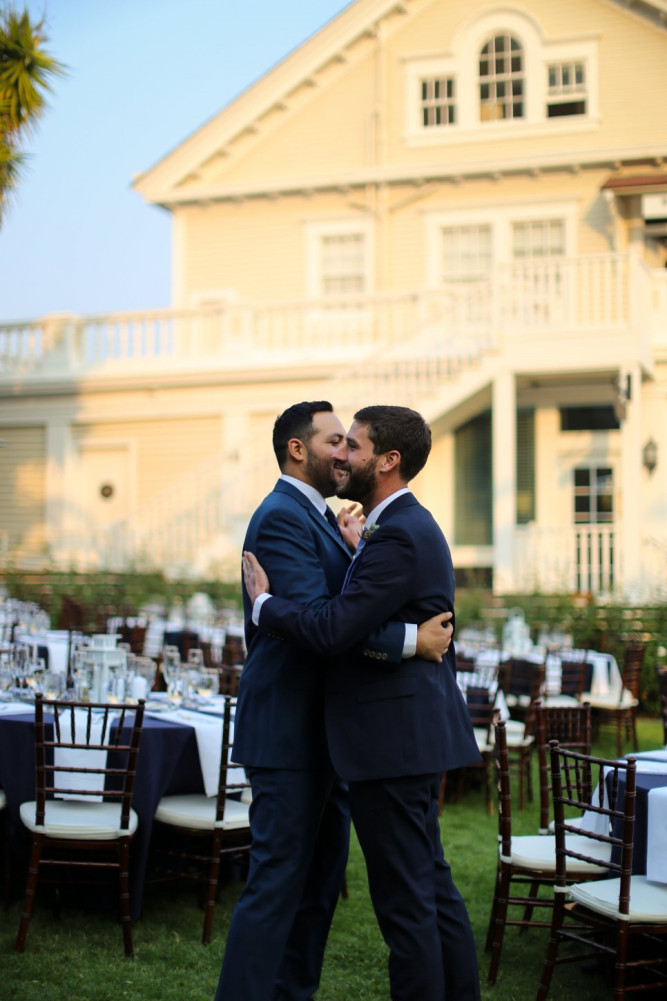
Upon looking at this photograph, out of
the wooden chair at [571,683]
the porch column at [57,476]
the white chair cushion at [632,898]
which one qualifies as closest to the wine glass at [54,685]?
the white chair cushion at [632,898]

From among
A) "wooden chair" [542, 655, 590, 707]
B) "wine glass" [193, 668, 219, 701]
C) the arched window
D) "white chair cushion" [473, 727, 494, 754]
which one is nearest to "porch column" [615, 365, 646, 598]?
"wooden chair" [542, 655, 590, 707]

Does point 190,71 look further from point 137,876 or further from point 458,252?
point 137,876

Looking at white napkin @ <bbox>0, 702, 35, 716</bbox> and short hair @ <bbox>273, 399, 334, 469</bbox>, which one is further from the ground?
short hair @ <bbox>273, 399, 334, 469</bbox>

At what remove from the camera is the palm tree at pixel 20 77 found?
13578 mm

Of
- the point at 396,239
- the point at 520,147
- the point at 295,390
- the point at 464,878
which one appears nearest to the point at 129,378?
the point at 295,390

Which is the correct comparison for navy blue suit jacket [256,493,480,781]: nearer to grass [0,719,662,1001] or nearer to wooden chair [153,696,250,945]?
grass [0,719,662,1001]

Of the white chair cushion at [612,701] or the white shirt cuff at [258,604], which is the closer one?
the white shirt cuff at [258,604]

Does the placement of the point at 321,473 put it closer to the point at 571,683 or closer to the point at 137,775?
the point at 137,775

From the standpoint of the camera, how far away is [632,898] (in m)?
4.31

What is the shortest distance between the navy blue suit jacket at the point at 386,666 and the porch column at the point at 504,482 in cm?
1258

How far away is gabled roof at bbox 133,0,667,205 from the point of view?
69.2ft

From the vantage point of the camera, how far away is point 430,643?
359cm

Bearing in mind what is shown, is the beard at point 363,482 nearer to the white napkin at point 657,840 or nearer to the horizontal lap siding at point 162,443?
the white napkin at point 657,840

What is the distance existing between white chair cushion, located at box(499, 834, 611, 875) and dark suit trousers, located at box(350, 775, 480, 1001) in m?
1.18
